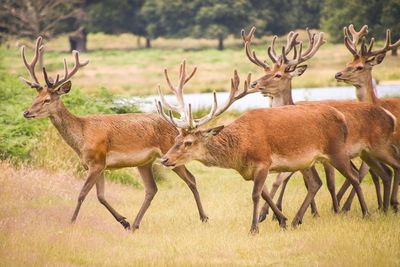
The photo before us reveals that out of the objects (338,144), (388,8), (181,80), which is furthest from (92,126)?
(388,8)

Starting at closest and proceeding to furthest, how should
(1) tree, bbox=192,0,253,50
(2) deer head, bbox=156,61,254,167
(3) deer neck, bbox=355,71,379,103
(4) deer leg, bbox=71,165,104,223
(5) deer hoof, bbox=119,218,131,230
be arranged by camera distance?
1. (2) deer head, bbox=156,61,254,167
2. (4) deer leg, bbox=71,165,104,223
3. (5) deer hoof, bbox=119,218,131,230
4. (3) deer neck, bbox=355,71,379,103
5. (1) tree, bbox=192,0,253,50

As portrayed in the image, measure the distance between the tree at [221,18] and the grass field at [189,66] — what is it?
1.22 m

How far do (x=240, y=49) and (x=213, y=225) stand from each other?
165 feet

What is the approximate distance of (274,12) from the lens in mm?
61281

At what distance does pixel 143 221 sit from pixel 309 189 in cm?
210

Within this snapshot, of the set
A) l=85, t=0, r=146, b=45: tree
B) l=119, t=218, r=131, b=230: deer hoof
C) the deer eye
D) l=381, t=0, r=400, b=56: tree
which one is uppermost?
the deer eye

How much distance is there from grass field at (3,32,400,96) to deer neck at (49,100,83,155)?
2362 cm

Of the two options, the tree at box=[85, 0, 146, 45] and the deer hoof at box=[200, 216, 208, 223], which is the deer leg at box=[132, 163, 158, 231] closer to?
the deer hoof at box=[200, 216, 208, 223]

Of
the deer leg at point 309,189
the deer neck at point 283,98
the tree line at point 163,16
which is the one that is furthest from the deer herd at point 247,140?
the tree line at point 163,16

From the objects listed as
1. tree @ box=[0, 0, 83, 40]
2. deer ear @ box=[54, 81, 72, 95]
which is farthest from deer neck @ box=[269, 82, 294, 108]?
tree @ box=[0, 0, 83, 40]

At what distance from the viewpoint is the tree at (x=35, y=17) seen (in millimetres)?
52312

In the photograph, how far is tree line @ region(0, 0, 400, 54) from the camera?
179ft

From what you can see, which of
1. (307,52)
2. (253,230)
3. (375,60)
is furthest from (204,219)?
(307,52)

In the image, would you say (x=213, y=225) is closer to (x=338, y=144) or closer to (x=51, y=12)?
(x=338, y=144)
